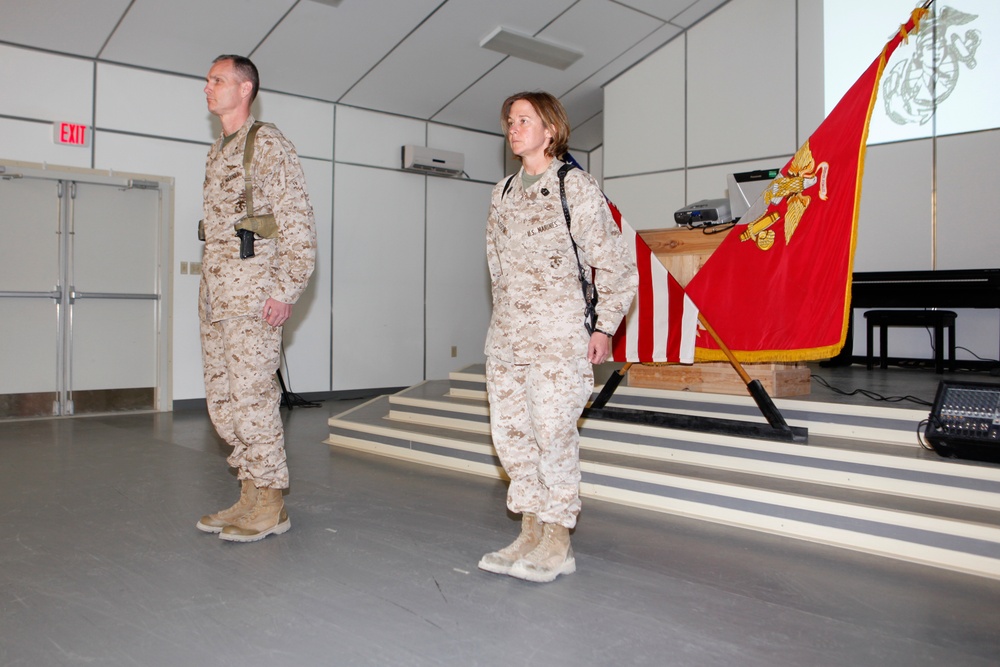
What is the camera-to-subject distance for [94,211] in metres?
6.69

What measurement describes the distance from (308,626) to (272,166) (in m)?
1.64

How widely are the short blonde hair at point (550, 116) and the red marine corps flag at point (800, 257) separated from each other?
5.84 ft

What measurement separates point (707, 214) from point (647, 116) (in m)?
4.12

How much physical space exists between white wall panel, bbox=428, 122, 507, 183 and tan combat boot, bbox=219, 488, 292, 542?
647 cm

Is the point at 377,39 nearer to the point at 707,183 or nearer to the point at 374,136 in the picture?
the point at 374,136

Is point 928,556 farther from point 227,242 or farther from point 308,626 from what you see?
point 227,242

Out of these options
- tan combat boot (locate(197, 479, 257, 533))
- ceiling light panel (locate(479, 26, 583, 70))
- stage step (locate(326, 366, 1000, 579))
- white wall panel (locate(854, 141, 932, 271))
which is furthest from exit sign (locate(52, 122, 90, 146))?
white wall panel (locate(854, 141, 932, 271))

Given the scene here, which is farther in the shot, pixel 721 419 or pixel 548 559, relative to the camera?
pixel 721 419

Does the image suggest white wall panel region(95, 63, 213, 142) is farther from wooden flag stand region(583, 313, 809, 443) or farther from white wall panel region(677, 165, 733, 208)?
wooden flag stand region(583, 313, 809, 443)

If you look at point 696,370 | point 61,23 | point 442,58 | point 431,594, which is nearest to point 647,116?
point 442,58

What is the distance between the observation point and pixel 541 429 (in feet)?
7.82

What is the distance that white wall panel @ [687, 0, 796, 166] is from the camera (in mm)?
7109

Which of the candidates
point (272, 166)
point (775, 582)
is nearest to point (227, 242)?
point (272, 166)

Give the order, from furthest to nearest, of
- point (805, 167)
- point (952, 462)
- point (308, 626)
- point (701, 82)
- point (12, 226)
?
point (701, 82), point (12, 226), point (805, 167), point (952, 462), point (308, 626)
